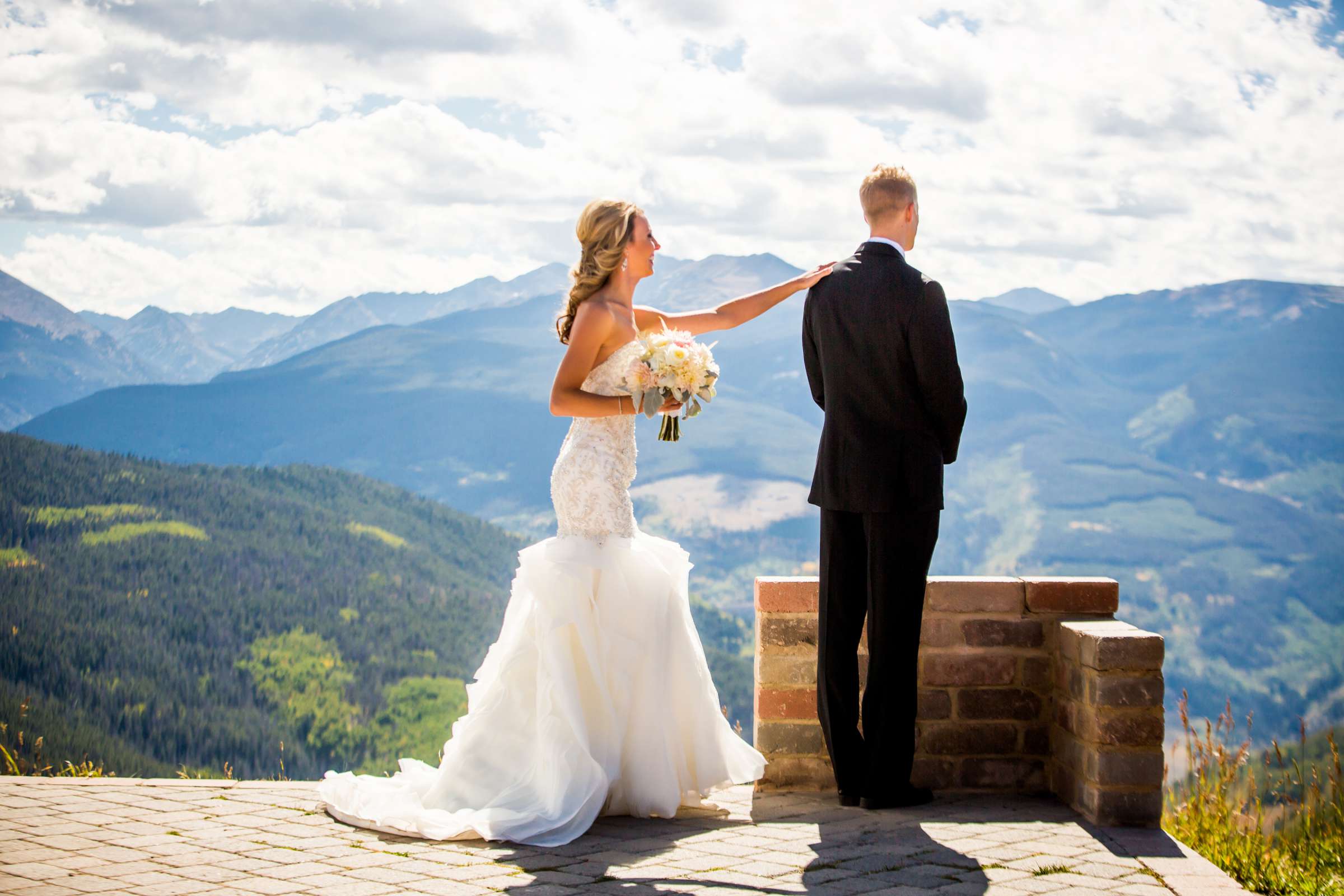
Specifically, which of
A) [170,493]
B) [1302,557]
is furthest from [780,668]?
[1302,557]

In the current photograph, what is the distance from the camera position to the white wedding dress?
4.09 m

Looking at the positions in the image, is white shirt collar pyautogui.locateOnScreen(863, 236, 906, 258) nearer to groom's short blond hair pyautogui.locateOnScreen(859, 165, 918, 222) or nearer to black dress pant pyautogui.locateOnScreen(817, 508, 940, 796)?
groom's short blond hair pyautogui.locateOnScreen(859, 165, 918, 222)

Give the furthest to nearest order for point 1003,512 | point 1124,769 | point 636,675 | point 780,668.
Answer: point 1003,512, point 780,668, point 636,675, point 1124,769

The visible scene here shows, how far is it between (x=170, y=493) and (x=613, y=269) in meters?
80.1

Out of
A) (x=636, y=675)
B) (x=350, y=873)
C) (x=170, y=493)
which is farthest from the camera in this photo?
(x=170, y=493)

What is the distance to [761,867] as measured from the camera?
139 inches

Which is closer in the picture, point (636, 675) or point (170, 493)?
point (636, 675)

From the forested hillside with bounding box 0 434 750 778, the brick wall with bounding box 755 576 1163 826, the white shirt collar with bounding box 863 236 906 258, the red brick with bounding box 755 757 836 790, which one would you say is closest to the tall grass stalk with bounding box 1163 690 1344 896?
the brick wall with bounding box 755 576 1163 826

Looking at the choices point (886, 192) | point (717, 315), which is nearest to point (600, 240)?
point (717, 315)

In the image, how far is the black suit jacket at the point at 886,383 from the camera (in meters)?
4.07

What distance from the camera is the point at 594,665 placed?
13.8ft

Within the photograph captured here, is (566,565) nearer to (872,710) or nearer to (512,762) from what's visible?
(512,762)

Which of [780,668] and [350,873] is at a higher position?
[780,668]

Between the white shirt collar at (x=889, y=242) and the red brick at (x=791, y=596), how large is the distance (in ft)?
4.28
